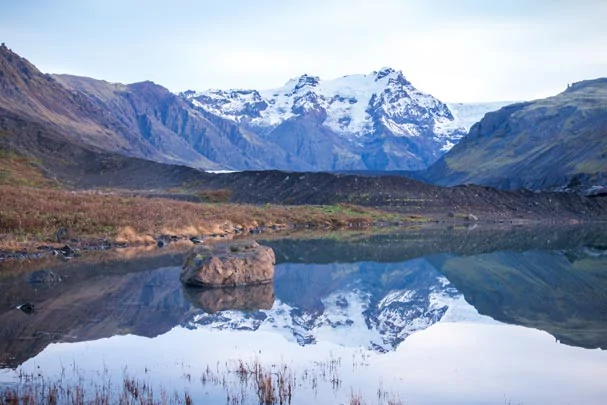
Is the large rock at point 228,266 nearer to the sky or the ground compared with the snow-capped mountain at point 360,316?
nearer to the sky

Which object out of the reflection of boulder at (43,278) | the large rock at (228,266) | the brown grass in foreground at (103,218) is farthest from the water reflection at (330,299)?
the brown grass in foreground at (103,218)

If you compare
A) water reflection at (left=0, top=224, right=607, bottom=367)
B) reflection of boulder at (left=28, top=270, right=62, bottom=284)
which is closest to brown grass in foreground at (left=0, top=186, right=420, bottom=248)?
water reflection at (left=0, top=224, right=607, bottom=367)

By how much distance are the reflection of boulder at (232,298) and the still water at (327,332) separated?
3.6 inches

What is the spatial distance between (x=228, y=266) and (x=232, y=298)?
10.6 feet

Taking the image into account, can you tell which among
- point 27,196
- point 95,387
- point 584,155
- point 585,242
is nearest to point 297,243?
point 27,196

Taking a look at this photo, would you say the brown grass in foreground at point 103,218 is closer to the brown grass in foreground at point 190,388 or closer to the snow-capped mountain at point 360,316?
the snow-capped mountain at point 360,316

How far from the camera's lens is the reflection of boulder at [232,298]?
27688 millimetres

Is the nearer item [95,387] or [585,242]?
[95,387]

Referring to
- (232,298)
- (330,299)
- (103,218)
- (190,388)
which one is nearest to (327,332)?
(232,298)

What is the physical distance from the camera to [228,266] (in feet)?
107

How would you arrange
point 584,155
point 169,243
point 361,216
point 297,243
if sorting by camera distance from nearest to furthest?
point 169,243 < point 297,243 < point 361,216 < point 584,155

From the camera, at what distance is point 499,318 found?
26.3 metres

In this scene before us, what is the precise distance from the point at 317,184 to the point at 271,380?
3768 inches

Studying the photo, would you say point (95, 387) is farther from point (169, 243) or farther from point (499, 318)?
point (169, 243)
